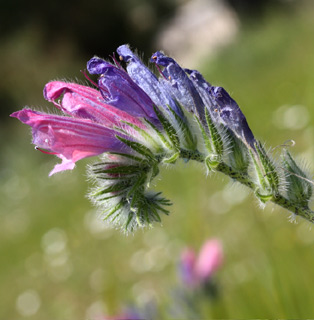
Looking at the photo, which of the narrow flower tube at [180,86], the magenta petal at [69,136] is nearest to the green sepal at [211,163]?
the narrow flower tube at [180,86]

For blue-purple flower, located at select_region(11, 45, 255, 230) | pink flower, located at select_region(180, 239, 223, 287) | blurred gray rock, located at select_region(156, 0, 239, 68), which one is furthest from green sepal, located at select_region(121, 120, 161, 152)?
blurred gray rock, located at select_region(156, 0, 239, 68)

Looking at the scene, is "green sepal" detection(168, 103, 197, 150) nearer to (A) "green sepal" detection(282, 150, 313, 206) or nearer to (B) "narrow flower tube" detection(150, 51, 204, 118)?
(B) "narrow flower tube" detection(150, 51, 204, 118)

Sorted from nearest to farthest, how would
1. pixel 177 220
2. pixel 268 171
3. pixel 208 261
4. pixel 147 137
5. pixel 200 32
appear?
pixel 268 171, pixel 147 137, pixel 208 261, pixel 177 220, pixel 200 32

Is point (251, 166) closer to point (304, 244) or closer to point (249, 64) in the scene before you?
point (304, 244)

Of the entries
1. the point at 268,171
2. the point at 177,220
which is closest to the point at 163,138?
the point at 268,171

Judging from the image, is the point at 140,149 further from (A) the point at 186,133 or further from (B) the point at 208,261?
(B) the point at 208,261

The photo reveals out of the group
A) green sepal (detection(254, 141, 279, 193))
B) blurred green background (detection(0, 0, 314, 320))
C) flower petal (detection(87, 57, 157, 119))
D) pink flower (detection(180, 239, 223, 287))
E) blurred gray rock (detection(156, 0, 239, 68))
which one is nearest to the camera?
green sepal (detection(254, 141, 279, 193))

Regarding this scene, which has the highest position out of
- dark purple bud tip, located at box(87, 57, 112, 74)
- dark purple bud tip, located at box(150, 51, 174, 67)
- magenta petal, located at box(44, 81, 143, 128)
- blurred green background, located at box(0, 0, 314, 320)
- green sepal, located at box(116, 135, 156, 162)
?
blurred green background, located at box(0, 0, 314, 320)

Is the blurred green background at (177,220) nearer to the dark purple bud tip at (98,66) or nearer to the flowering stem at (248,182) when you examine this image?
the flowering stem at (248,182)

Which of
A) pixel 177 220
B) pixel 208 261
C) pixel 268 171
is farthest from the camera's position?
pixel 177 220
